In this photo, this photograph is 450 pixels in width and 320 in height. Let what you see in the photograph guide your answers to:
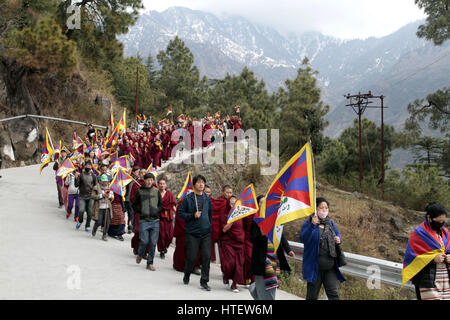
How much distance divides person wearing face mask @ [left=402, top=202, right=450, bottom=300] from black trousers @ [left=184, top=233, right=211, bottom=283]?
2934 millimetres

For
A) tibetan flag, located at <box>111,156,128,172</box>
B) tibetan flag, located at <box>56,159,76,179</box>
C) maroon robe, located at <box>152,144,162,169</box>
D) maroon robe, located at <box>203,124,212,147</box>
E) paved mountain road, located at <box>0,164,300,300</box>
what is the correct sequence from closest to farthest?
1. paved mountain road, located at <box>0,164,300,300</box>
2. tibetan flag, located at <box>111,156,128,172</box>
3. tibetan flag, located at <box>56,159,76,179</box>
4. maroon robe, located at <box>152,144,162,169</box>
5. maroon robe, located at <box>203,124,212,147</box>

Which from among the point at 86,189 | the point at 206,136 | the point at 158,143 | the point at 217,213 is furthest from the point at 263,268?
the point at 206,136

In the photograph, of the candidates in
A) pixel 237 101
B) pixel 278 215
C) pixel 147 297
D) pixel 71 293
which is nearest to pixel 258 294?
pixel 278 215

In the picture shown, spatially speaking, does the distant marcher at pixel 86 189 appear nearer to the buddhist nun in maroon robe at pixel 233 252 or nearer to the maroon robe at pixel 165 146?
the buddhist nun in maroon robe at pixel 233 252

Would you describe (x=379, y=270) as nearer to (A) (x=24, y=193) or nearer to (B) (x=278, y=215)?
(B) (x=278, y=215)

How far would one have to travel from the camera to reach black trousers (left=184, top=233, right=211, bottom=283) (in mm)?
6402

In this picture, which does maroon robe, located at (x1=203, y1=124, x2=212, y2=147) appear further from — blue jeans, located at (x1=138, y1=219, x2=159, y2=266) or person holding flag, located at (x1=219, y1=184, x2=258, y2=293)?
person holding flag, located at (x1=219, y1=184, x2=258, y2=293)

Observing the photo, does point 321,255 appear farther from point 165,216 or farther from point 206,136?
point 206,136

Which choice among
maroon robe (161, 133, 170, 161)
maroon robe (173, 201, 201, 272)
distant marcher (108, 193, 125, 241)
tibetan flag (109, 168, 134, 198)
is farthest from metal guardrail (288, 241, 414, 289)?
maroon robe (161, 133, 170, 161)

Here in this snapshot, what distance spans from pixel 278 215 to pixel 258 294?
1072 mm

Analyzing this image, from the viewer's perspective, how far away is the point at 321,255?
5.00 meters

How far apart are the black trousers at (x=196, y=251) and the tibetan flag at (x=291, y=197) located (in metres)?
1.39

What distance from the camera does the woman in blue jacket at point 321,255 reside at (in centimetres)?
499

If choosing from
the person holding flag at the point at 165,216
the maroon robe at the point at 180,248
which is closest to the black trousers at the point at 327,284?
the maroon robe at the point at 180,248
